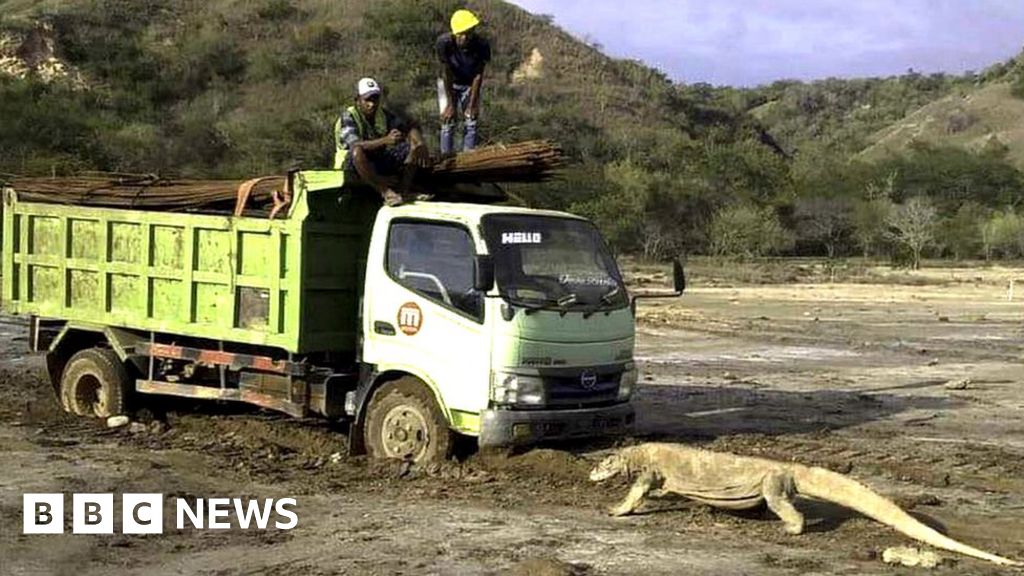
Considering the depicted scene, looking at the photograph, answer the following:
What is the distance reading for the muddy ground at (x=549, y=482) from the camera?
8.10 metres

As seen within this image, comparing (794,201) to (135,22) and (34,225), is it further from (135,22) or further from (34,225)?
(34,225)

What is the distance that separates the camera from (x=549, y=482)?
33.7ft

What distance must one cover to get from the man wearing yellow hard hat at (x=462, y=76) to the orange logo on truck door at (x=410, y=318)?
8.45 ft

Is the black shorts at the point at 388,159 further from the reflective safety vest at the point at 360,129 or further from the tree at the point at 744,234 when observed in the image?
the tree at the point at 744,234

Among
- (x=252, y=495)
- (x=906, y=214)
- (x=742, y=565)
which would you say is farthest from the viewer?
(x=906, y=214)

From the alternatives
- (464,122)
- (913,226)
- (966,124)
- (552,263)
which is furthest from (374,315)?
(966,124)

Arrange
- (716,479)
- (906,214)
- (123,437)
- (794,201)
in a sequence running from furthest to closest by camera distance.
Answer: (794,201) < (906,214) < (123,437) < (716,479)

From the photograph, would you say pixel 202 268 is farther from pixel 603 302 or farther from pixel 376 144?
pixel 603 302

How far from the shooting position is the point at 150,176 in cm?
1284

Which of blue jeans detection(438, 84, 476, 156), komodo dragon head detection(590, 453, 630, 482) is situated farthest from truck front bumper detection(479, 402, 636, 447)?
blue jeans detection(438, 84, 476, 156)

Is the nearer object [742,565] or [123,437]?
[742,565]

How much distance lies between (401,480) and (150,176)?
174 inches

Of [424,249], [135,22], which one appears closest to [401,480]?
[424,249]

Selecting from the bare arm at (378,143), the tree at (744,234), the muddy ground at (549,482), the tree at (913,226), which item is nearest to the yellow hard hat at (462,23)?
the bare arm at (378,143)
